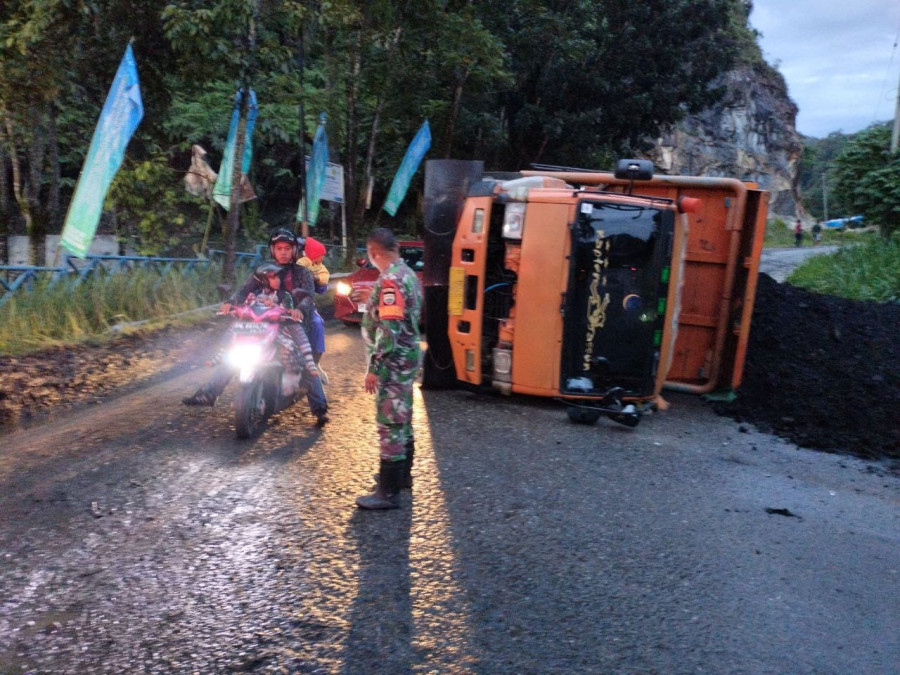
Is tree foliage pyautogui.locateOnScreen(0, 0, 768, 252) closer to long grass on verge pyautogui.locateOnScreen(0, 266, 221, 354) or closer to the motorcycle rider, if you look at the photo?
long grass on verge pyautogui.locateOnScreen(0, 266, 221, 354)

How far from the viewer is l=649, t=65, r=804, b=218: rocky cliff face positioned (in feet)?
172

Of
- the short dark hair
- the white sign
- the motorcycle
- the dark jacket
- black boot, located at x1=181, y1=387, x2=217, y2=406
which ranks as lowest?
black boot, located at x1=181, y1=387, x2=217, y2=406

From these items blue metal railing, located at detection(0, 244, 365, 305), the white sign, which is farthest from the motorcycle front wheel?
the white sign

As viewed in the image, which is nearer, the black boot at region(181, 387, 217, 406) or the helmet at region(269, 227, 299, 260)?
the helmet at region(269, 227, 299, 260)

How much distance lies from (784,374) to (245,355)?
21.7 ft

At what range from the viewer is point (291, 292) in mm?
6875

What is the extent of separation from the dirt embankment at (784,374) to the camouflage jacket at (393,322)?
12.5 feet

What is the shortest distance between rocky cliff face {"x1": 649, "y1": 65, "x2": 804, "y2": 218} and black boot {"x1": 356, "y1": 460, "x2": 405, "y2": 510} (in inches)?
1762

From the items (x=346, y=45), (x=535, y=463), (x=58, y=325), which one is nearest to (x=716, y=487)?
(x=535, y=463)

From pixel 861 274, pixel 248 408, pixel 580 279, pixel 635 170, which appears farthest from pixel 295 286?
pixel 861 274

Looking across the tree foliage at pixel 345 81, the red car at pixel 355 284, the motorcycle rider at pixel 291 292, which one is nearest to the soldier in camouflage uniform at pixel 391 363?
the motorcycle rider at pixel 291 292

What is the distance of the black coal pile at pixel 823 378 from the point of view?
7.89 metres

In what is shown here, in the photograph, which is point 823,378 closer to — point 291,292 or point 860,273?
point 291,292

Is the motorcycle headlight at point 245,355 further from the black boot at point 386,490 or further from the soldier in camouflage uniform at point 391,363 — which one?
the black boot at point 386,490
